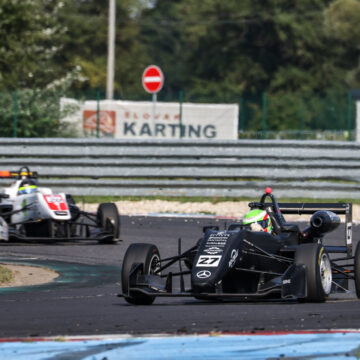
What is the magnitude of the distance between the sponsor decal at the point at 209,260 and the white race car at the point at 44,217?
5700 millimetres

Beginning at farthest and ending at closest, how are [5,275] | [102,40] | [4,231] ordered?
[102,40], [4,231], [5,275]

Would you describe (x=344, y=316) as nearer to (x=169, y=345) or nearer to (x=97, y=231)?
(x=169, y=345)

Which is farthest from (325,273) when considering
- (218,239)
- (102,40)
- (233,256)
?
(102,40)

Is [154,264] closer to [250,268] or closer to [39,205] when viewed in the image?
[250,268]

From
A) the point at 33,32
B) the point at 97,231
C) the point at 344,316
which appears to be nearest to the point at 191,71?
the point at 33,32

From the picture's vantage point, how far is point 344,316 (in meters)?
8.76

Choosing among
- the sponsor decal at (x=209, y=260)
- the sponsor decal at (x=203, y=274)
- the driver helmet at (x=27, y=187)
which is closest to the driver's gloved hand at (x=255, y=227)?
the sponsor decal at (x=209, y=260)

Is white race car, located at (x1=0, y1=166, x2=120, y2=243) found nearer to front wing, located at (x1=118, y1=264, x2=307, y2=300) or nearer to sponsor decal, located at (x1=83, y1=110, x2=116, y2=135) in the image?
front wing, located at (x1=118, y1=264, x2=307, y2=300)

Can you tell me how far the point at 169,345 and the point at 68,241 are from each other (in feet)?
28.3

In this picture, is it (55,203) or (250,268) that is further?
(55,203)

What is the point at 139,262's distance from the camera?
10.0 metres

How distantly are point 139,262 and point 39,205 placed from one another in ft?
18.8

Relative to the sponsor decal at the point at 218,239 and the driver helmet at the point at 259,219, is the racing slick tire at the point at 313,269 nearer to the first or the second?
the sponsor decal at the point at 218,239

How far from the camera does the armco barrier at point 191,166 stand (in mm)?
20438
